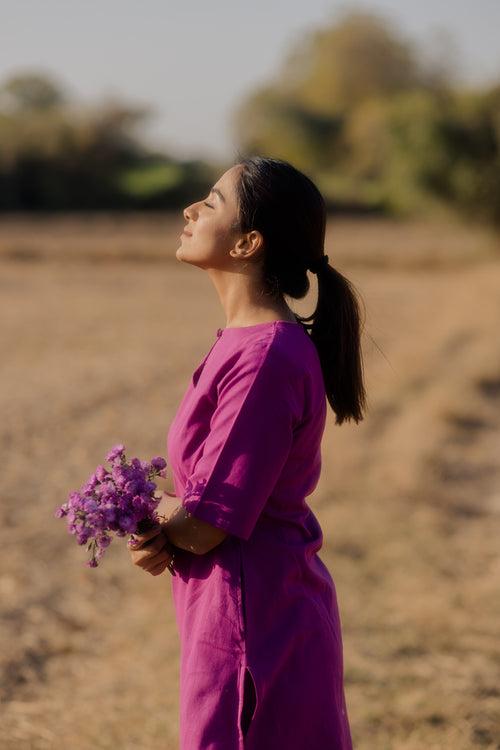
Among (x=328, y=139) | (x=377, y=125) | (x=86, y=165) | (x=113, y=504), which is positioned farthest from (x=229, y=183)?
(x=328, y=139)

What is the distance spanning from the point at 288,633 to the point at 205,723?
223mm

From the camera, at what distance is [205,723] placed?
6.62 feet

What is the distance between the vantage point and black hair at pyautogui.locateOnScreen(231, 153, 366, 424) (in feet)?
6.78

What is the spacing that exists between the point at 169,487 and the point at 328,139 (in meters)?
37.3

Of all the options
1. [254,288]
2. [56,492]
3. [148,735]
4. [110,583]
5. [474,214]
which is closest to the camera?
[254,288]

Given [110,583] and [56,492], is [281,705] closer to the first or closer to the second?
[110,583]

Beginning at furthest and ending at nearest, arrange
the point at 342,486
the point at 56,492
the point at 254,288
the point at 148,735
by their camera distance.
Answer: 1. the point at 342,486
2. the point at 56,492
3. the point at 148,735
4. the point at 254,288

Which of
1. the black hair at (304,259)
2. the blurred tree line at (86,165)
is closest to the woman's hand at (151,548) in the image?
the black hair at (304,259)

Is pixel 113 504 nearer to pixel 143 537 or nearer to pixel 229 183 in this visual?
pixel 143 537

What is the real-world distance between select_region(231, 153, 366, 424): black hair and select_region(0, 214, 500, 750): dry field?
0.56ft

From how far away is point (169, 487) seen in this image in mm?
6703

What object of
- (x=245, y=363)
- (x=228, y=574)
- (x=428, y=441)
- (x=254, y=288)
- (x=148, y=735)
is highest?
(x=428, y=441)

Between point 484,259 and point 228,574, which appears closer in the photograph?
point 228,574

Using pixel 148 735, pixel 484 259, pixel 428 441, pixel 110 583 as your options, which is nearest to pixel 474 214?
pixel 484 259
